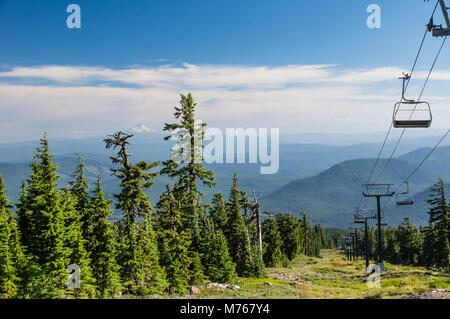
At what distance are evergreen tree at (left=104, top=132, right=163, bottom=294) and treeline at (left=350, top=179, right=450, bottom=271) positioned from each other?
162 feet

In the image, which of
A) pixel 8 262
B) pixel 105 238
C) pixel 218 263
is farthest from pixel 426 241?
pixel 8 262

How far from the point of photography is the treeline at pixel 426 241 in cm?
6012

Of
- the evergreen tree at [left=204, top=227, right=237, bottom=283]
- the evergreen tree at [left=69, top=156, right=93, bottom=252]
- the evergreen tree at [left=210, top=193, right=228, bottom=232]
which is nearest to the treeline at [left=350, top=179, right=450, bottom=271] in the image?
the evergreen tree at [left=210, top=193, right=228, bottom=232]

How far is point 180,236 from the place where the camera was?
90.9 feet

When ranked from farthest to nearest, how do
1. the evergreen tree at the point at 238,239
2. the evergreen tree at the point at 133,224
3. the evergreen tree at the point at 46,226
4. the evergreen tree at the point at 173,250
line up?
1. the evergreen tree at the point at 238,239
2. the evergreen tree at the point at 173,250
3. the evergreen tree at the point at 133,224
4. the evergreen tree at the point at 46,226

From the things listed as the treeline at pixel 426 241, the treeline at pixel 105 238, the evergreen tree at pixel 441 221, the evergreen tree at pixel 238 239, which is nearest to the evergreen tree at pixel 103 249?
the treeline at pixel 105 238

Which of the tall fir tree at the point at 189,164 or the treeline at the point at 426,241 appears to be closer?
the tall fir tree at the point at 189,164

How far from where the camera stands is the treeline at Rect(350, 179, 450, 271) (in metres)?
60.1

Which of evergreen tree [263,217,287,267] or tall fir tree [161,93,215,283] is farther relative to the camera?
evergreen tree [263,217,287,267]

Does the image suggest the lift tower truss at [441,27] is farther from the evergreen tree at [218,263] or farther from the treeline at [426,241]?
the treeline at [426,241]

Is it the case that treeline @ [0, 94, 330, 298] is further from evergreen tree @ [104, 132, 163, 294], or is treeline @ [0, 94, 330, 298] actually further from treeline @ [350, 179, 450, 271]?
treeline @ [350, 179, 450, 271]

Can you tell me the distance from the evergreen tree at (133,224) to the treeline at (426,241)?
4950cm
